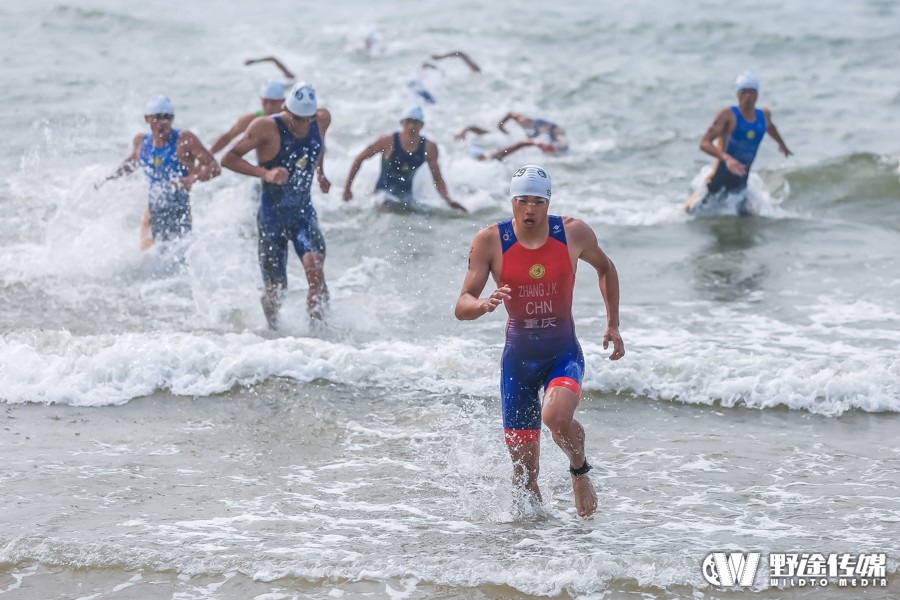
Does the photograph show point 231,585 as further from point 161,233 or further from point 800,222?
point 800,222

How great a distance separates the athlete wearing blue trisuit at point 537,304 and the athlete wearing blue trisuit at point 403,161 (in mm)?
5729

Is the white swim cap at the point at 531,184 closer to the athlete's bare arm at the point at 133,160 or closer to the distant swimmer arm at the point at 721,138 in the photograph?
the athlete's bare arm at the point at 133,160

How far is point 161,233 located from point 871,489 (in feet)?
22.6

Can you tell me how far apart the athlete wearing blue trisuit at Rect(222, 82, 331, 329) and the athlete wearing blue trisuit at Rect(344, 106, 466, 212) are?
230cm

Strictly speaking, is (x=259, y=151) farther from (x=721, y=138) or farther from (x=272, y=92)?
(x=721, y=138)

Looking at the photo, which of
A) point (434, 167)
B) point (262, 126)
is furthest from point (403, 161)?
point (262, 126)

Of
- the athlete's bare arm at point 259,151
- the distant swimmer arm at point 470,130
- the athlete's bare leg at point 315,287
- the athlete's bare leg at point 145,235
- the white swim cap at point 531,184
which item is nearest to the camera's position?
the white swim cap at point 531,184

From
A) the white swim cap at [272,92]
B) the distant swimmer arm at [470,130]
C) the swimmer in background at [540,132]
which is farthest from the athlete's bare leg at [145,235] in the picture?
the distant swimmer arm at [470,130]

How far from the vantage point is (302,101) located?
8.75 metres

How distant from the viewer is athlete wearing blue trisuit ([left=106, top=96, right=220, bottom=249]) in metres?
10.3

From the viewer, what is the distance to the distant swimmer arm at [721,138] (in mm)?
12156

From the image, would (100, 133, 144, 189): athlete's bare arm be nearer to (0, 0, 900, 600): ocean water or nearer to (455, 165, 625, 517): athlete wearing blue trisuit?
(0, 0, 900, 600): ocean water

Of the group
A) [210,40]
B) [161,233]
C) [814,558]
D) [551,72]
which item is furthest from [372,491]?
[210,40]

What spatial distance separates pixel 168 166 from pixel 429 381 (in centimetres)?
353
